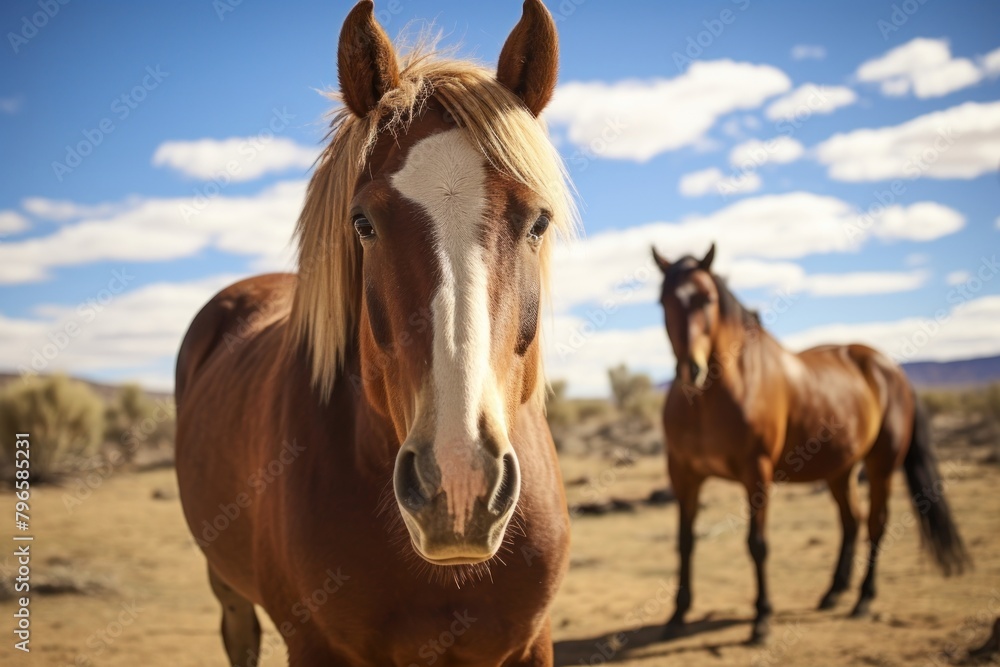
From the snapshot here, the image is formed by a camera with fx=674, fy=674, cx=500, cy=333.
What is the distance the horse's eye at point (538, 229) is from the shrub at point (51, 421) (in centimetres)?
1536

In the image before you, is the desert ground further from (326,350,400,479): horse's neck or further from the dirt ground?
(326,350,400,479): horse's neck

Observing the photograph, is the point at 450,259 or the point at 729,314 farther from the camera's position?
the point at 729,314

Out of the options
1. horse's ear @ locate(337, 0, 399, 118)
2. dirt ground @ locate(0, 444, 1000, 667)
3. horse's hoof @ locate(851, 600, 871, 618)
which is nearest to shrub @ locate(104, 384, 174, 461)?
dirt ground @ locate(0, 444, 1000, 667)

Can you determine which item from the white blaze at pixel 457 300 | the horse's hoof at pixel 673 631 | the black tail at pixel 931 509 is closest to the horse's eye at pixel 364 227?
the white blaze at pixel 457 300

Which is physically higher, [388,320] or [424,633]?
[388,320]

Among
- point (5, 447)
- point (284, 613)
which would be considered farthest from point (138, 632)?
point (5, 447)

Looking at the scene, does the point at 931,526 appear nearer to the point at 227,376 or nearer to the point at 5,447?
the point at 227,376

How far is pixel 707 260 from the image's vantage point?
6191 millimetres

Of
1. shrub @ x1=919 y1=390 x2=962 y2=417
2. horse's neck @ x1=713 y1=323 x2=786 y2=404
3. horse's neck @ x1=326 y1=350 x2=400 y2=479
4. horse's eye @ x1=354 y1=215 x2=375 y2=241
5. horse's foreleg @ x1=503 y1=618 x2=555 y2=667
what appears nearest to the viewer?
horse's eye @ x1=354 y1=215 x2=375 y2=241

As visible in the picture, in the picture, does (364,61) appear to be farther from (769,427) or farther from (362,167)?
(769,427)

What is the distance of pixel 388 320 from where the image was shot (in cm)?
166

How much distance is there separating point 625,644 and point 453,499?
487 cm

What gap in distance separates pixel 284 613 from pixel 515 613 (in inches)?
27.7

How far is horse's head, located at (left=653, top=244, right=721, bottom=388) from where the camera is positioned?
5.73m
